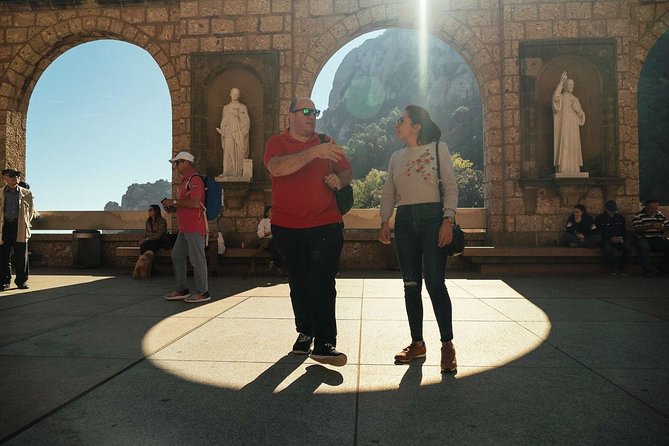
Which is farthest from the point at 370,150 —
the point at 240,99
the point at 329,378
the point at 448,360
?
the point at 329,378

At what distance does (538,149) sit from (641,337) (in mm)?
6531

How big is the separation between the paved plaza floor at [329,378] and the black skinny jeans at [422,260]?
0.31m

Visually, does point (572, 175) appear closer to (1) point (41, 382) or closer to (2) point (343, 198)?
(2) point (343, 198)

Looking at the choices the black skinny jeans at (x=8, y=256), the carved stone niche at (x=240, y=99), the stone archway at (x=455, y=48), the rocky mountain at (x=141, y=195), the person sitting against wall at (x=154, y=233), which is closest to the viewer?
the black skinny jeans at (x=8, y=256)

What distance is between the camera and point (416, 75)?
95.3 meters

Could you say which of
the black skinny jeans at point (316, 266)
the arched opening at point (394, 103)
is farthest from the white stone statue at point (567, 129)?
the arched opening at point (394, 103)

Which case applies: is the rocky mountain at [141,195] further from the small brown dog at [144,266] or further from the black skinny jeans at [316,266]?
the black skinny jeans at [316,266]

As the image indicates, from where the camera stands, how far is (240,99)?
9906 millimetres

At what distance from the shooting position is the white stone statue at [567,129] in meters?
8.86

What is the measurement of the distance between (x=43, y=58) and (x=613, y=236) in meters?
13.4

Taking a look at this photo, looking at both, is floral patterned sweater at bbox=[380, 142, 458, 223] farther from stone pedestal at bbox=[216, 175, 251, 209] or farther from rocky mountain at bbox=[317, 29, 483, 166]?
rocky mountain at bbox=[317, 29, 483, 166]

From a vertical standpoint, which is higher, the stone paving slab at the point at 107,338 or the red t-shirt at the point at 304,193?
the red t-shirt at the point at 304,193

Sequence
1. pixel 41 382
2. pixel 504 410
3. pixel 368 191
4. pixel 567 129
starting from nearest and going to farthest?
pixel 504 410 < pixel 41 382 < pixel 567 129 < pixel 368 191

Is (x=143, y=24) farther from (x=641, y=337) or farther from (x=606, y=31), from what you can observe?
(x=641, y=337)
